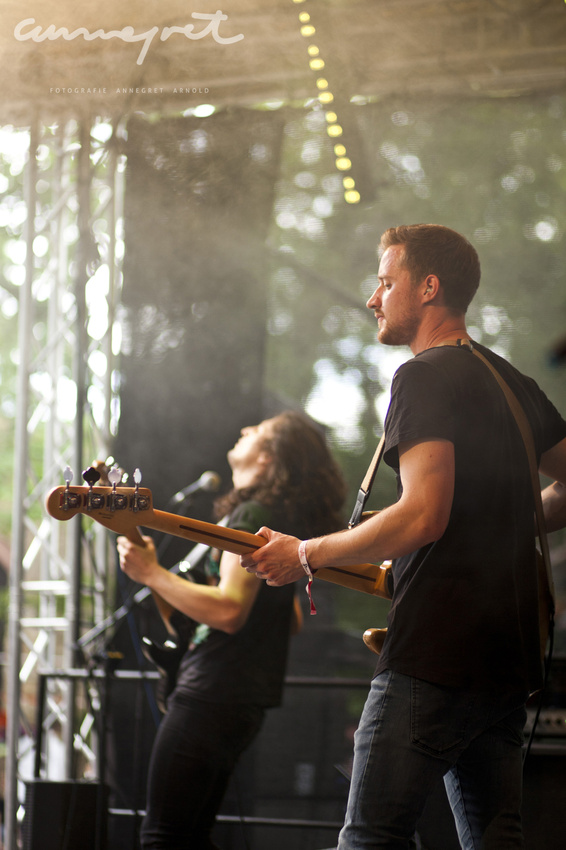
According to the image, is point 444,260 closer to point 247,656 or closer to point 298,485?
point 298,485

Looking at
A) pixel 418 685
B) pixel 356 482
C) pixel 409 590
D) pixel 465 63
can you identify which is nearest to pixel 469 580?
pixel 409 590

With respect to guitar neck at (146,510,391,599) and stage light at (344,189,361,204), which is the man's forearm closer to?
guitar neck at (146,510,391,599)

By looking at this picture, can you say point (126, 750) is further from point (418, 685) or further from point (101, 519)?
point (418, 685)

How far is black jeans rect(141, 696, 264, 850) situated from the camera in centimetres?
210

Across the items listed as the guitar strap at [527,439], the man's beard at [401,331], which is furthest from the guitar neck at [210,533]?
the man's beard at [401,331]

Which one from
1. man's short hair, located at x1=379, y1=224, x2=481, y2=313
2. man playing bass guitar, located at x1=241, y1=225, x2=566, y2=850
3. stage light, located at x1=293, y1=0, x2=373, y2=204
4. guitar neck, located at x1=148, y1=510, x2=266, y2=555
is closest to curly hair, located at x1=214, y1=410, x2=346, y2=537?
guitar neck, located at x1=148, y1=510, x2=266, y2=555

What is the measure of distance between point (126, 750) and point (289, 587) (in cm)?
192

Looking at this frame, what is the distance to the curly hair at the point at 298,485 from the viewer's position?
2.38m

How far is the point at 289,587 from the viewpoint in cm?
240

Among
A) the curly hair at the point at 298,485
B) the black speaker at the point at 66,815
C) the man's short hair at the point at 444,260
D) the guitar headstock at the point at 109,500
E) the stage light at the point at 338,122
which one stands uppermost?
the stage light at the point at 338,122

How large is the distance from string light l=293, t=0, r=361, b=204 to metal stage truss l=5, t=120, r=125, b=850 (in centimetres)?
104

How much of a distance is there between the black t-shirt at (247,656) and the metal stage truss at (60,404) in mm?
1298

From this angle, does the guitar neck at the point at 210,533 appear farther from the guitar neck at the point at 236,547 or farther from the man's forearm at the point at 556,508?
the man's forearm at the point at 556,508

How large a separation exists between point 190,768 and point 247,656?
0.34 metres
